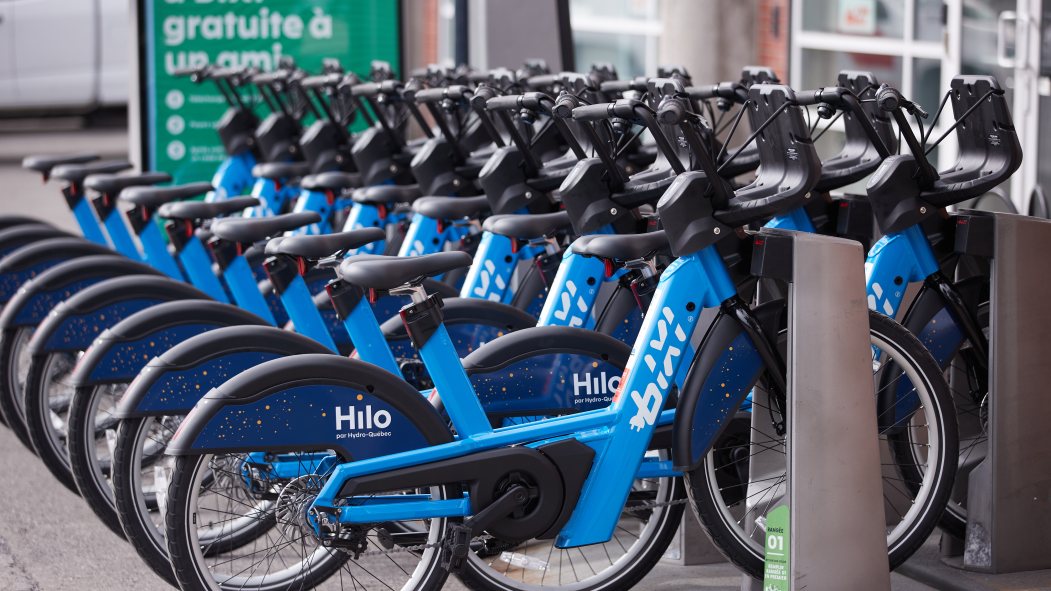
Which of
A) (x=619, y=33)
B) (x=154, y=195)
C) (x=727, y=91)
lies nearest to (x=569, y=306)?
(x=727, y=91)

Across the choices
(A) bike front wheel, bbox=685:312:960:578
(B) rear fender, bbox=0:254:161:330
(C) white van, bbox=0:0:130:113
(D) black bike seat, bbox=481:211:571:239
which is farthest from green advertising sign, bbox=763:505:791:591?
(C) white van, bbox=0:0:130:113

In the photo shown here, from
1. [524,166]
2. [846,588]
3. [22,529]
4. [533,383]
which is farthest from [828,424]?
[22,529]

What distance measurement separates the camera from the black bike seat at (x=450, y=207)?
16.1ft

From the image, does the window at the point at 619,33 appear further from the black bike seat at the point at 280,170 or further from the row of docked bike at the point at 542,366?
the row of docked bike at the point at 542,366

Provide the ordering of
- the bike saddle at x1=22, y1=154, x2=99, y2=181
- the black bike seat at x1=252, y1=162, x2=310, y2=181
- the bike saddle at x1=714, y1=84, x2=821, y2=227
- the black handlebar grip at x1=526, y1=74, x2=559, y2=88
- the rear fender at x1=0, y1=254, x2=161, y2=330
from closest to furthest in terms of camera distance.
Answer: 1. the bike saddle at x1=714, y1=84, x2=821, y2=227
2. the rear fender at x1=0, y1=254, x2=161, y2=330
3. the black handlebar grip at x1=526, y1=74, x2=559, y2=88
4. the bike saddle at x1=22, y1=154, x2=99, y2=181
5. the black bike seat at x1=252, y1=162, x2=310, y2=181

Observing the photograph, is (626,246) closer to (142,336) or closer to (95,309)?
(142,336)

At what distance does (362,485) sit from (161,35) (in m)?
6.34

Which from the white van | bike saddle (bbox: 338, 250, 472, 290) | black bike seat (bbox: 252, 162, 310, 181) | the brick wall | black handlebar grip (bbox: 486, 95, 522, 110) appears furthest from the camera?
the white van

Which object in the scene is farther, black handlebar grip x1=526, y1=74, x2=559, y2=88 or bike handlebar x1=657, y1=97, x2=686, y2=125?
black handlebar grip x1=526, y1=74, x2=559, y2=88

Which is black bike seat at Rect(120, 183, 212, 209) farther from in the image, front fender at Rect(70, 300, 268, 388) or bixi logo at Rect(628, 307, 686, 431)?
bixi logo at Rect(628, 307, 686, 431)

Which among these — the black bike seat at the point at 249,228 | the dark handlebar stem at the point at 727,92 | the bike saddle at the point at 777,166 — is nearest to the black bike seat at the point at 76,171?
the black bike seat at the point at 249,228

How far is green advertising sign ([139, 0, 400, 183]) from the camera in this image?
916 centimetres

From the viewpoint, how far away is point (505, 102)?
4367 millimetres

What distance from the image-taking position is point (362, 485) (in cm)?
347
